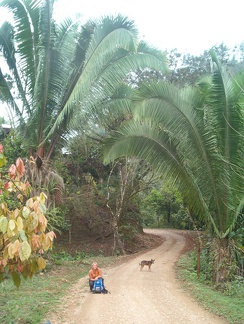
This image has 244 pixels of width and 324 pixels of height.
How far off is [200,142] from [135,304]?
3.83 metres

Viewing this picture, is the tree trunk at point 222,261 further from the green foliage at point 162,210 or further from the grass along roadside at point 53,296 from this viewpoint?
the green foliage at point 162,210

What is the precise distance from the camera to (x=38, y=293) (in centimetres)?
795

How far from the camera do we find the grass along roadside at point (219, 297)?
6578mm

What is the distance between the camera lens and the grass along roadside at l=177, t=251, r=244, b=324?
259 inches

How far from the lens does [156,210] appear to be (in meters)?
31.4

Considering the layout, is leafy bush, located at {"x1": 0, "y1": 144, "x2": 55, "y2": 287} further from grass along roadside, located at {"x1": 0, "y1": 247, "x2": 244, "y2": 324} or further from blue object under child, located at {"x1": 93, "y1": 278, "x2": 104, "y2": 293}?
blue object under child, located at {"x1": 93, "y1": 278, "x2": 104, "y2": 293}

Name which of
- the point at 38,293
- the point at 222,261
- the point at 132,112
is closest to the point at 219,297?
the point at 222,261

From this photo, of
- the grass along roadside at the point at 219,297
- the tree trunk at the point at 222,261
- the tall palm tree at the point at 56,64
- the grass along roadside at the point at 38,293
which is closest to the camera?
the grass along roadside at the point at 38,293

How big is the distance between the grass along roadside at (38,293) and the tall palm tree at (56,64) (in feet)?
11.4

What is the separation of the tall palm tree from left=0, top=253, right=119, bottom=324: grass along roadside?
347 centimetres

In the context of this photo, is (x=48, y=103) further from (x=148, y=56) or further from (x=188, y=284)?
(x=188, y=284)

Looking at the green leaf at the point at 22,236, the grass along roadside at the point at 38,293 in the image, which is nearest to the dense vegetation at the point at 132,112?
the grass along roadside at the point at 38,293

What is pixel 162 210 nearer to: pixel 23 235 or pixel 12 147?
pixel 12 147

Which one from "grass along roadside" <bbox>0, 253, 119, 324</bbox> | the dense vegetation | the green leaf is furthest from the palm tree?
the green leaf
